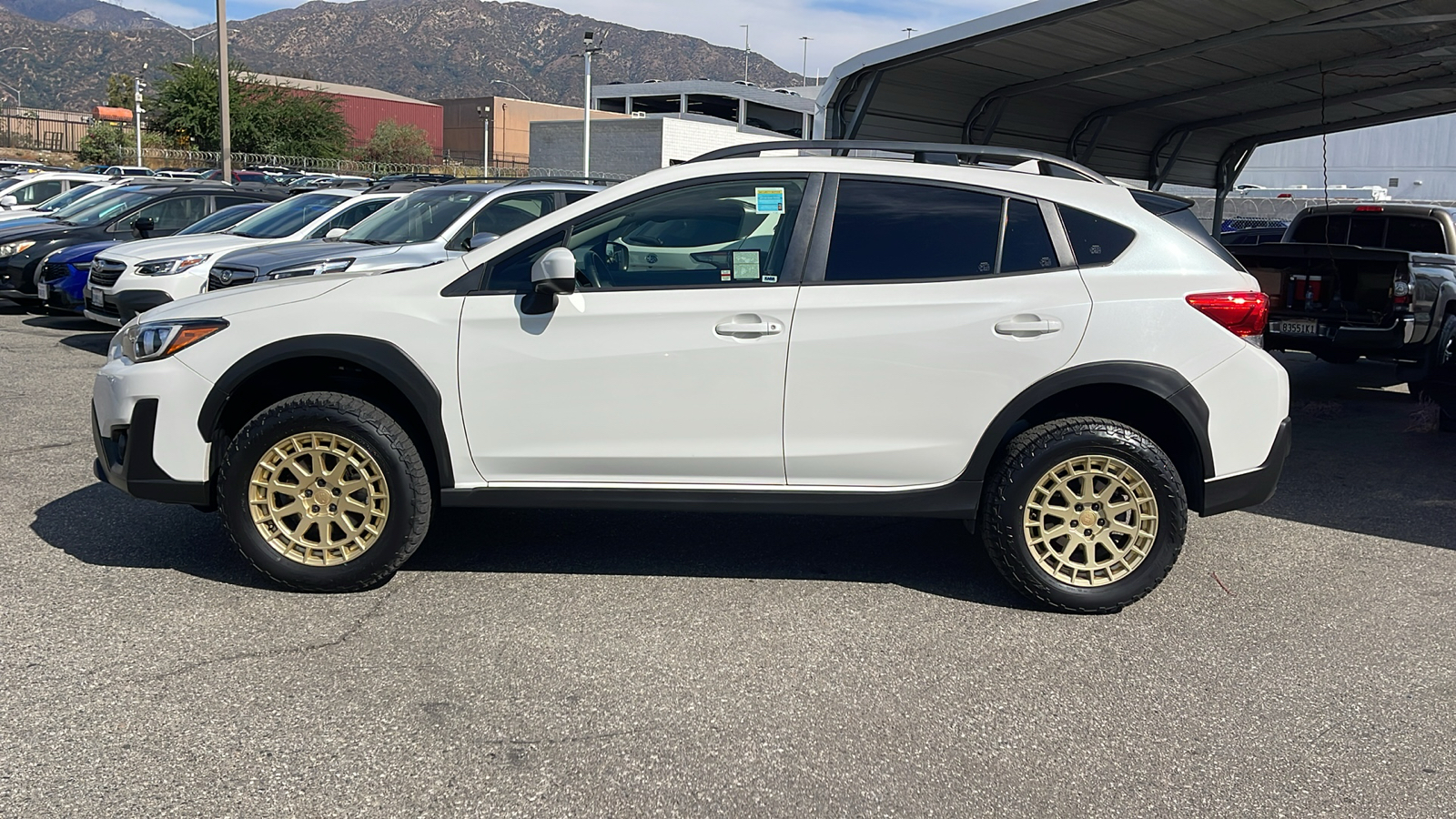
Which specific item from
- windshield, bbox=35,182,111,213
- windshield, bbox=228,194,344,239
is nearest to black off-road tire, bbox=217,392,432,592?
windshield, bbox=228,194,344,239

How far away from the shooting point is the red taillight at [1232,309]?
15.7 feet

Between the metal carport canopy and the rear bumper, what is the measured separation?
19.9 feet

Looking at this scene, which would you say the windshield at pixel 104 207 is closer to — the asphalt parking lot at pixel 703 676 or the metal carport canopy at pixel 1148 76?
the metal carport canopy at pixel 1148 76

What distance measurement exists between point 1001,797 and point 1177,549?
186cm

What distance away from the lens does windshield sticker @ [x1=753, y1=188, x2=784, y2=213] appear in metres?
4.93

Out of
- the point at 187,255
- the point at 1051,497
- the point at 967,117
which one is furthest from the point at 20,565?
the point at 967,117

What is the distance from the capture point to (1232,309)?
189 inches

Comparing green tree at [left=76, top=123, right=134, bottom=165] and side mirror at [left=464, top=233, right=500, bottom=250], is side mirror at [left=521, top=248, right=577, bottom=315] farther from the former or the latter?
green tree at [left=76, top=123, right=134, bottom=165]

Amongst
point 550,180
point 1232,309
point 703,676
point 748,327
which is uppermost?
point 550,180

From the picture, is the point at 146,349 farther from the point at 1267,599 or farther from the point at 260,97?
the point at 260,97

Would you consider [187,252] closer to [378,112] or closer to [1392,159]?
[1392,159]

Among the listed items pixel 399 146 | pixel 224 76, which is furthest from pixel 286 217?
pixel 399 146

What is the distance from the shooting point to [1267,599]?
17.0 ft

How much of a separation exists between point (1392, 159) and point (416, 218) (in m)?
42.6
